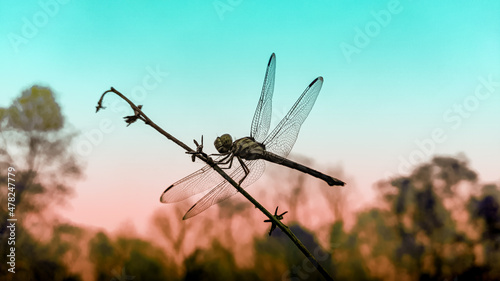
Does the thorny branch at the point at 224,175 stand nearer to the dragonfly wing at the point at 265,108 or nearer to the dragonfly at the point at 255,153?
the dragonfly at the point at 255,153

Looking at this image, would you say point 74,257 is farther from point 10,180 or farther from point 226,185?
point 226,185

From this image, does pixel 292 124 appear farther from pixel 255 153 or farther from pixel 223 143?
pixel 223 143

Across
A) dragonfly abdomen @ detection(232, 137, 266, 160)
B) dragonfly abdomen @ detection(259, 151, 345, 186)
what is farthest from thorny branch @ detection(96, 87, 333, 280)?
dragonfly abdomen @ detection(259, 151, 345, 186)

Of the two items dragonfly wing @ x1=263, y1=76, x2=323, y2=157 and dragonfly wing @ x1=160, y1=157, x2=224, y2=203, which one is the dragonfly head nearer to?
dragonfly wing @ x1=160, y1=157, x2=224, y2=203

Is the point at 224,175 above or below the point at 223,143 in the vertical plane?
below

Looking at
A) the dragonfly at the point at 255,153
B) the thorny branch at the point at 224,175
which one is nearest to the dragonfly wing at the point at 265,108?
the dragonfly at the point at 255,153

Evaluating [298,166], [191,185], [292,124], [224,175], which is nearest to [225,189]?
[191,185]
